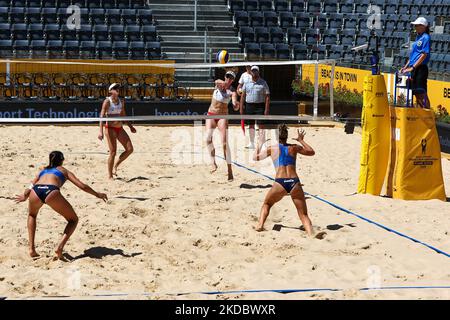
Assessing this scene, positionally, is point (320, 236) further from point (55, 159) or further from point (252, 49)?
point (252, 49)

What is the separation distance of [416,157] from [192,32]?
1624 cm

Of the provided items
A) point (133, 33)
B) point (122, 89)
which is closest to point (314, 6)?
point (133, 33)

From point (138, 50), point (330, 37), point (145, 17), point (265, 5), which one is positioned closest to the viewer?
point (138, 50)

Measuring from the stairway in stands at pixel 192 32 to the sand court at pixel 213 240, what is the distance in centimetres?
1103

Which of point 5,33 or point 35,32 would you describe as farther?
point 35,32

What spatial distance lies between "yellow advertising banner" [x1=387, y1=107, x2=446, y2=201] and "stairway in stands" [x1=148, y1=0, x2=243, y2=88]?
43.3 ft

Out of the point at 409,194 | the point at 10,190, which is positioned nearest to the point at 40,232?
the point at 10,190

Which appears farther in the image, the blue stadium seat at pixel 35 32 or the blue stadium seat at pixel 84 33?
the blue stadium seat at pixel 84 33

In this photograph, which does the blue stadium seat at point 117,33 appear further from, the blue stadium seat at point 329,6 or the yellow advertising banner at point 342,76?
the blue stadium seat at point 329,6

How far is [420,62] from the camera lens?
12.2 metres

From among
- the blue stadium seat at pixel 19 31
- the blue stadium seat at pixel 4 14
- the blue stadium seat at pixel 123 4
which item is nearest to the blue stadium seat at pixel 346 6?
the blue stadium seat at pixel 123 4

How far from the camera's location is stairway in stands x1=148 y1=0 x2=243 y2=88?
83.4ft

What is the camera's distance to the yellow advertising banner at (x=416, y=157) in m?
11.7

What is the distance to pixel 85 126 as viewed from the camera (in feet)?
65.9
